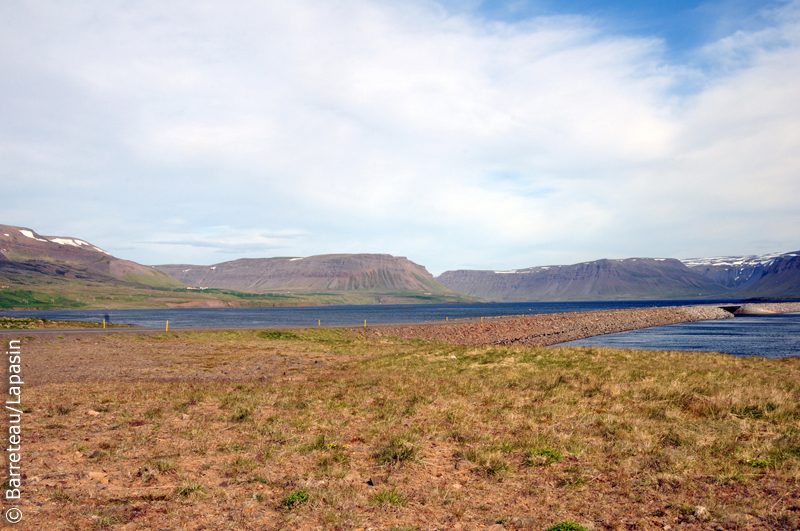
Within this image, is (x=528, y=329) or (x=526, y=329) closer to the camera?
(x=526, y=329)

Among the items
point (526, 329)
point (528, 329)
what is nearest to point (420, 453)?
point (526, 329)

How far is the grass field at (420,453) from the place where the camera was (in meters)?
7.30

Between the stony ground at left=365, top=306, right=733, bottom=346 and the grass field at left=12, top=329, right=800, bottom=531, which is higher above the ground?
the grass field at left=12, top=329, right=800, bottom=531

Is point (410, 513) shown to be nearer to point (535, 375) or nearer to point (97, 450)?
point (97, 450)

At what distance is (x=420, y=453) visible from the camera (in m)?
10.2

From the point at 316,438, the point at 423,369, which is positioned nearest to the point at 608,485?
the point at 316,438

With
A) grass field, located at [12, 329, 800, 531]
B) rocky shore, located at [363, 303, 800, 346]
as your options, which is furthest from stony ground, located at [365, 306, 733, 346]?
grass field, located at [12, 329, 800, 531]

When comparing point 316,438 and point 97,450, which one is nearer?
point 97,450

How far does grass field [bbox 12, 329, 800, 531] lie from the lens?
730 cm

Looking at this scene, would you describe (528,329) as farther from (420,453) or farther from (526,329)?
(420,453)

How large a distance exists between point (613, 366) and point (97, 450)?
70.6 feet

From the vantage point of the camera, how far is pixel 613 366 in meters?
22.6

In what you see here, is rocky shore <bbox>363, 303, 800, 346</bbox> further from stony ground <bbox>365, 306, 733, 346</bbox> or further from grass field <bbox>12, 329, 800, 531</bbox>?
grass field <bbox>12, 329, 800, 531</bbox>

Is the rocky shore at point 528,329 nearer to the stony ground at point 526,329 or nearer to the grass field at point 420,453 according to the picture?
the stony ground at point 526,329
